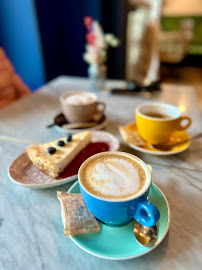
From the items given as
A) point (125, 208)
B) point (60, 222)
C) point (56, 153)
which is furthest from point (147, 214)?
point (56, 153)

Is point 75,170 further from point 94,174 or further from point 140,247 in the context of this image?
point 140,247

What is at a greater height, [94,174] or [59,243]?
[94,174]

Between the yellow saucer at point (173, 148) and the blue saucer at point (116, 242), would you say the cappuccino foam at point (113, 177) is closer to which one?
the blue saucer at point (116, 242)

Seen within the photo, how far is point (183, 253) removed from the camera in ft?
1.47

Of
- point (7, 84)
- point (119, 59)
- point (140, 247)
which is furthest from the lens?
point (119, 59)

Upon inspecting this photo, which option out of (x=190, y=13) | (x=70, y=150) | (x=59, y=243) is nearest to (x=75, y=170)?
(x=70, y=150)

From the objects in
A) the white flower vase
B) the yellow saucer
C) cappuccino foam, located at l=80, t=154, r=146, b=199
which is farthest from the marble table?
the white flower vase

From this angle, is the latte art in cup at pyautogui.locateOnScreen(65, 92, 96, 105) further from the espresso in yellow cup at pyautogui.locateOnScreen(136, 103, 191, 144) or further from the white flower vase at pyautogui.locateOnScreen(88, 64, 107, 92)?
the white flower vase at pyautogui.locateOnScreen(88, 64, 107, 92)

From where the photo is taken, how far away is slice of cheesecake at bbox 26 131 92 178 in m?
0.63

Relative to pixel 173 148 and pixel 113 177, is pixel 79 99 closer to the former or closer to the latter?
pixel 173 148

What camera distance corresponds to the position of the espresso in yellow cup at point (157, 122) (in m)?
0.73

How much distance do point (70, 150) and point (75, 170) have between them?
0.08 meters

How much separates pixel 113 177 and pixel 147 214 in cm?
11

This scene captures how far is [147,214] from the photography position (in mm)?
448
